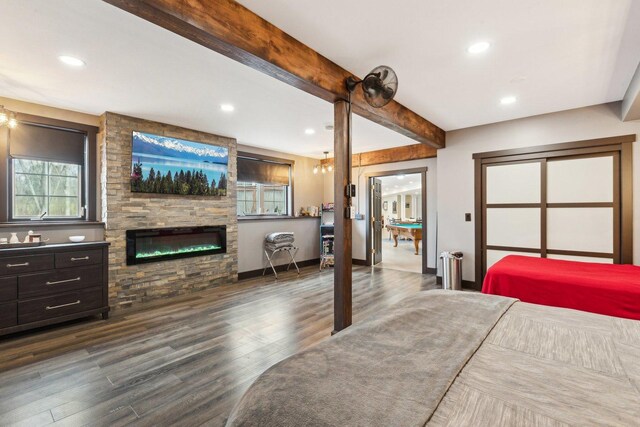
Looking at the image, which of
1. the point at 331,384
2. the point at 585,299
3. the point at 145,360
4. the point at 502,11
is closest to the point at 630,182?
the point at 585,299

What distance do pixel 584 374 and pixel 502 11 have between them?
2.19 metres

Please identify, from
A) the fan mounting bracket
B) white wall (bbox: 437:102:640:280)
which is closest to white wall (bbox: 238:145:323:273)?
white wall (bbox: 437:102:640:280)

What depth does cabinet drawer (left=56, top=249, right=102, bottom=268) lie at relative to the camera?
317 cm

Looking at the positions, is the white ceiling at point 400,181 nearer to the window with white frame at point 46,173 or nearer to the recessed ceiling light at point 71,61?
the window with white frame at point 46,173

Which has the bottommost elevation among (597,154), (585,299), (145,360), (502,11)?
(145,360)

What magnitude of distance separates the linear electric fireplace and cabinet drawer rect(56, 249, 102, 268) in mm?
507

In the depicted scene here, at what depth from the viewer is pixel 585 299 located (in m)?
2.41

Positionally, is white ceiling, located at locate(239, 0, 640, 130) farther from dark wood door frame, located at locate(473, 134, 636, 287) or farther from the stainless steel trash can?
the stainless steel trash can

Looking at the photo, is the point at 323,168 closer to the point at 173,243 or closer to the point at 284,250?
the point at 284,250

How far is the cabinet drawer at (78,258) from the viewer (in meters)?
3.17

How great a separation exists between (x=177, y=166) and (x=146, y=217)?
2.89ft

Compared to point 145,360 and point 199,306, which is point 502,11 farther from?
point 199,306

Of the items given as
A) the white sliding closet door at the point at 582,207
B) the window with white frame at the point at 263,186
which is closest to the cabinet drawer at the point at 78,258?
the window with white frame at the point at 263,186

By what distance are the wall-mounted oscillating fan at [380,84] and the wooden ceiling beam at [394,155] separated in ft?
10.5
